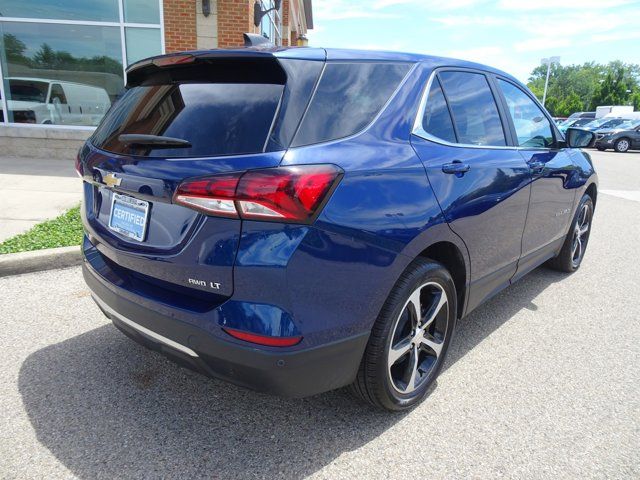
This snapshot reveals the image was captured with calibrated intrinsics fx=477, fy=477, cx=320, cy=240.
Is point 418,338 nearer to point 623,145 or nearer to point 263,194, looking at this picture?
point 263,194

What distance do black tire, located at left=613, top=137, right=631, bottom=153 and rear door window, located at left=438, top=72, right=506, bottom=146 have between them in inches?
1021

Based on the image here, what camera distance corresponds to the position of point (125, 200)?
2197 millimetres

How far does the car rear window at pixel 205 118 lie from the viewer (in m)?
1.91

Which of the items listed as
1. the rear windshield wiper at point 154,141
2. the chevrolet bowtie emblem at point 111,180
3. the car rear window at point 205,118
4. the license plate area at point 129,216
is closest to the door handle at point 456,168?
the car rear window at point 205,118

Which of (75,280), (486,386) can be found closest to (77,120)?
(75,280)

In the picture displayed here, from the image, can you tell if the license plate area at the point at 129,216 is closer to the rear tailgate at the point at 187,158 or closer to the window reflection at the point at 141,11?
the rear tailgate at the point at 187,158

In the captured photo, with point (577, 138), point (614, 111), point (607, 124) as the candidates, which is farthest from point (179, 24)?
point (614, 111)

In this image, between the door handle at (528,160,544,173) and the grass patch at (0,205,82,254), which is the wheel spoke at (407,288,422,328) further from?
the grass patch at (0,205,82,254)

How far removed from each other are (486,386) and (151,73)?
2581 mm

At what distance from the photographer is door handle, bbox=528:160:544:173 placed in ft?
11.1

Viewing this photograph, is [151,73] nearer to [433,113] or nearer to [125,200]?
[125,200]

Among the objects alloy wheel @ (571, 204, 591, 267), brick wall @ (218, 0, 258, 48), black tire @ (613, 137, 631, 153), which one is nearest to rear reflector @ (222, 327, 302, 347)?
alloy wheel @ (571, 204, 591, 267)

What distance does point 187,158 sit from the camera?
1.92m

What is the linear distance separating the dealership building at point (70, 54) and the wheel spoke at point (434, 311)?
7713mm
